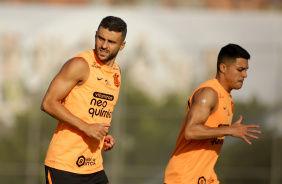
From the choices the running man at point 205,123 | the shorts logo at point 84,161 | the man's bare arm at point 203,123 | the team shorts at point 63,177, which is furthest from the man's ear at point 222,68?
the team shorts at point 63,177

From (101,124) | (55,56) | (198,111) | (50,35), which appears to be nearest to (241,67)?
(198,111)

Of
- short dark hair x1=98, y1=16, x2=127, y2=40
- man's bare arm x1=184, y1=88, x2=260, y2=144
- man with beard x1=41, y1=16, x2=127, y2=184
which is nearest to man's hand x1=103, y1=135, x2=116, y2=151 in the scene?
man with beard x1=41, y1=16, x2=127, y2=184

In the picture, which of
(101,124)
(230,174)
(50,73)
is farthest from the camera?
(50,73)

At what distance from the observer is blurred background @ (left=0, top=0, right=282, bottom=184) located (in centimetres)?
1331

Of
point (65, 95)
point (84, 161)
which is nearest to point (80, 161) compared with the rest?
point (84, 161)

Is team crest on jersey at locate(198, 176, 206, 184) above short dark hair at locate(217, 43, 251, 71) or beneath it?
beneath

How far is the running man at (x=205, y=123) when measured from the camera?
554 centimetres

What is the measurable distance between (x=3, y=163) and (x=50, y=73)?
2.47 metres

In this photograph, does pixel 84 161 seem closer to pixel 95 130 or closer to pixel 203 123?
pixel 95 130

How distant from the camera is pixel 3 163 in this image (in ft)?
45.1

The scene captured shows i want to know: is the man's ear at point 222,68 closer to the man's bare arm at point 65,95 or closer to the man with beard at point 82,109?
the man with beard at point 82,109

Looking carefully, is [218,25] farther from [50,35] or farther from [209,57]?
[50,35]

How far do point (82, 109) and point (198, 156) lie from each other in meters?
1.34

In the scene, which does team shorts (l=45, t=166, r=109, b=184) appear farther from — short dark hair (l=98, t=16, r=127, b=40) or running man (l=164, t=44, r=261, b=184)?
short dark hair (l=98, t=16, r=127, b=40)
